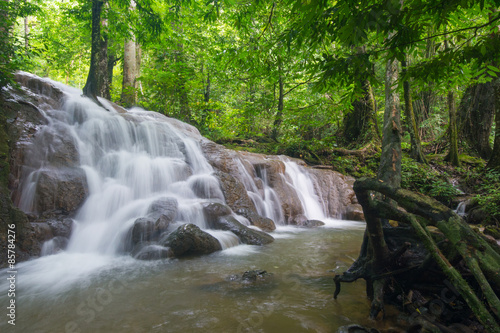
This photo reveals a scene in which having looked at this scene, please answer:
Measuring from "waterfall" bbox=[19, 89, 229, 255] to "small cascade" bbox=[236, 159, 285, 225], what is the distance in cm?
119

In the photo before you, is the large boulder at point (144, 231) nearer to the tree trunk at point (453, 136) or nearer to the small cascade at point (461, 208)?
the small cascade at point (461, 208)

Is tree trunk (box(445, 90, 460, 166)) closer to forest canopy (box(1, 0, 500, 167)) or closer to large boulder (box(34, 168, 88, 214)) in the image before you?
forest canopy (box(1, 0, 500, 167))

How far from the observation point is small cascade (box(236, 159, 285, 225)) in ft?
28.1

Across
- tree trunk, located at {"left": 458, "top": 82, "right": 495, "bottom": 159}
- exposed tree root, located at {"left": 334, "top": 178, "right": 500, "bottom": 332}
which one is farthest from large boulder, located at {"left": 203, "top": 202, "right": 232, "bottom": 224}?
tree trunk, located at {"left": 458, "top": 82, "right": 495, "bottom": 159}

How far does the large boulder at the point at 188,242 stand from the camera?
16.1 feet

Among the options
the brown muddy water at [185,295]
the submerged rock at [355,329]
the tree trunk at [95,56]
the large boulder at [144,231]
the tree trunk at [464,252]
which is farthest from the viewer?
the tree trunk at [95,56]

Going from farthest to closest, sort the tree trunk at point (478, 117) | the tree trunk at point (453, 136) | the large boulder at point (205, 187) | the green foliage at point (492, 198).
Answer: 1. the tree trunk at point (478, 117)
2. the tree trunk at point (453, 136)
3. the large boulder at point (205, 187)
4. the green foliage at point (492, 198)

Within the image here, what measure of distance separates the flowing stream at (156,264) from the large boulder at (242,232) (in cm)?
21

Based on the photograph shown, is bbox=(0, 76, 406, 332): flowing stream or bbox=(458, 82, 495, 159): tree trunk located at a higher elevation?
bbox=(458, 82, 495, 159): tree trunk

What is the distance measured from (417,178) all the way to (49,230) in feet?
36.5

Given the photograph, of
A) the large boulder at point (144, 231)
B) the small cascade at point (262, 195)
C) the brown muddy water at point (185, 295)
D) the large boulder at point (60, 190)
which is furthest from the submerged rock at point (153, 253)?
the small cascade at point (262, 195)

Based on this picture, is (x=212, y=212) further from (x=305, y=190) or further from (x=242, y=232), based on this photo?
(x=305, y=190)

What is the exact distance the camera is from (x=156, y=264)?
4.46 meters

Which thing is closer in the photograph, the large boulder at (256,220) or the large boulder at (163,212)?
the large boulder at (163,212)
